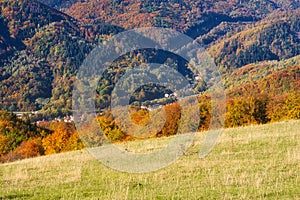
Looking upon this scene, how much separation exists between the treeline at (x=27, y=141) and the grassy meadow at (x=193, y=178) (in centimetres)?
4139

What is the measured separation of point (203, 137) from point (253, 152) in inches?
286

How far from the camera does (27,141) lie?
84.8 metres

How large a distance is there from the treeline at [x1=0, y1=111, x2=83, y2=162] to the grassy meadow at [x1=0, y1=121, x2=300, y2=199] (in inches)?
1629

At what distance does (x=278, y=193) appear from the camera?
40.8 ft

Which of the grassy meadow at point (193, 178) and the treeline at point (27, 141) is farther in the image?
the treeline at point (27, 141)

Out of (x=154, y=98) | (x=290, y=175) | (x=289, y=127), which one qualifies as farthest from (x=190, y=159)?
(x=154, y=98)

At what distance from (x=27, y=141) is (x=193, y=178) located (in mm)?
73194

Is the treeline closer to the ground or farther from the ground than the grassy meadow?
farther from the ground

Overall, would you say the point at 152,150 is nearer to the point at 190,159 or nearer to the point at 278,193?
the point at 190,159

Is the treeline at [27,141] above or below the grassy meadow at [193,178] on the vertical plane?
above

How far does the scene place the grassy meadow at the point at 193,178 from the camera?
43.6 feet

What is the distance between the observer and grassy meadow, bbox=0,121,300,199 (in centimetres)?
1329

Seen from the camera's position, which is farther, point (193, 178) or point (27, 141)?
point (27, 141)

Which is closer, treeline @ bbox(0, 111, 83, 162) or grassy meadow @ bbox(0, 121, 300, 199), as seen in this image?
grassy meadow @ bbox(0, 121, 300, 199)
